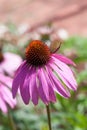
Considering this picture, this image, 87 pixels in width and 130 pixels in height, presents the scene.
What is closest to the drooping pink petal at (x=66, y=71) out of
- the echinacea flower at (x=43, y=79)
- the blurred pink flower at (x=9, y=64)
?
the echinacea flower at (x=43, y=79)

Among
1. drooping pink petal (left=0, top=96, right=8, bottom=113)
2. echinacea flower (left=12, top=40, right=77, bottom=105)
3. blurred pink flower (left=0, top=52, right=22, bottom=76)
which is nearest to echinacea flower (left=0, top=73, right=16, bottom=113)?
drooping pink petal (left=0, top=96, right=8, bottom=113)

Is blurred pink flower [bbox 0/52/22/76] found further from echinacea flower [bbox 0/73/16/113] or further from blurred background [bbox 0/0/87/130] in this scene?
echinacea flower [bbox 0/73/16/113]

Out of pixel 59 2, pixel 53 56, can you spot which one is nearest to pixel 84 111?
pixel 53 56

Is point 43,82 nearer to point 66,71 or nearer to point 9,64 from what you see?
point 66,71

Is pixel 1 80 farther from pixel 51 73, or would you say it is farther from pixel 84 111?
pixel 84 111

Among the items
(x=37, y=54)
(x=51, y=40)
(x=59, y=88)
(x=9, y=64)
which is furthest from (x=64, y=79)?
(x=51, y=40)

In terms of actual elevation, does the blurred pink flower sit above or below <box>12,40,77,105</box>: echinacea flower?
above
